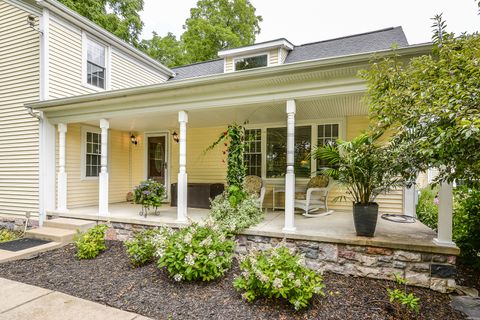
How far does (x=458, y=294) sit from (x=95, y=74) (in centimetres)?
888

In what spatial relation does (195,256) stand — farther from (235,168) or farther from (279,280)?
(235,168)

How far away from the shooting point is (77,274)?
3.62m

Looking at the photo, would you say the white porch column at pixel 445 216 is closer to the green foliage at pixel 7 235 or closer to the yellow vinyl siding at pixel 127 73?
the green foliage at pixel 7 235

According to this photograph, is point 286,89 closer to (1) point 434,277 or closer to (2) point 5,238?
(1) point 434,277

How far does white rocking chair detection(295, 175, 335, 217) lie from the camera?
16.7 feet

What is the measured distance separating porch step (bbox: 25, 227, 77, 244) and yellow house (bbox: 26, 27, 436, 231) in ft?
2.23

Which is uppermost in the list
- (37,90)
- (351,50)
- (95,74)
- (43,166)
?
(351,50)

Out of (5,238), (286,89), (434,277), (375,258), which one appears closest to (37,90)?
(5,238)

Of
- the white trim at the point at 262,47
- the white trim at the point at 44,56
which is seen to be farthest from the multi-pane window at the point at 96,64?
the white trim at the point at 262,47

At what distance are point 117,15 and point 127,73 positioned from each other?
8152mm

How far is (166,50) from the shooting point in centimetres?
1609

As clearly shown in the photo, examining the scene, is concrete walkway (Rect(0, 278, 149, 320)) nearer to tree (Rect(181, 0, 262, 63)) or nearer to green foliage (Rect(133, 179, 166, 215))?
green foliage (Rect(133, 179, 166, 215))

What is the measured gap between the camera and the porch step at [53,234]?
4879 mm

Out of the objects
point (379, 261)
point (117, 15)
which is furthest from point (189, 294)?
point (117, 15)
